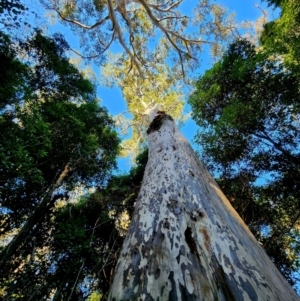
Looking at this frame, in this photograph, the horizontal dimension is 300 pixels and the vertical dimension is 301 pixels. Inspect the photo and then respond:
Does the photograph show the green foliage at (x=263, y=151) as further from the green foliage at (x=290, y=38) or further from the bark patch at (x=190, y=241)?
the bark patch at (x=190, y=241)

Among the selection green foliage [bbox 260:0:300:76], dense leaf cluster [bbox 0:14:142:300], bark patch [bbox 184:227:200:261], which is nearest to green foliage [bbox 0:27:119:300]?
dense leaf cluster [bbox 0:14:142:300]

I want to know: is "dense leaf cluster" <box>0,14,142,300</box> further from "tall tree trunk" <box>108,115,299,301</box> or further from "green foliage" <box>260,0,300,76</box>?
"green foliage" <box>260,0,300,76</box>

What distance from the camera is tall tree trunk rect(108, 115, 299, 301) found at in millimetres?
890

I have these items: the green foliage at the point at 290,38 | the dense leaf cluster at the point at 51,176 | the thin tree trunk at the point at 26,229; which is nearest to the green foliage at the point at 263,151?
the green foliage at the point at 290,38

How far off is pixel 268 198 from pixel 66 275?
5397mm

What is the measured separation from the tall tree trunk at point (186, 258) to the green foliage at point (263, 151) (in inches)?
184

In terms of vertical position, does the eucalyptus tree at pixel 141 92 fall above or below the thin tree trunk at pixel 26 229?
above

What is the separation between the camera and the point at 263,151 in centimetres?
659

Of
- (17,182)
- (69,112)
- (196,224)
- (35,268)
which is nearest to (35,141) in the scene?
(17,182)

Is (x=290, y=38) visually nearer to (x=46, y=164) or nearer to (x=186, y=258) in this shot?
(x=186, y=258)

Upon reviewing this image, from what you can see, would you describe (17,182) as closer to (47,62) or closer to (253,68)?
(47,62)

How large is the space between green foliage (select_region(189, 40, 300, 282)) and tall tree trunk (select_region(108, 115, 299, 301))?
4684 millimetres

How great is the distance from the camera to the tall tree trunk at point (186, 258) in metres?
0.89

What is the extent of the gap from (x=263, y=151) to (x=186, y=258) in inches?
250
